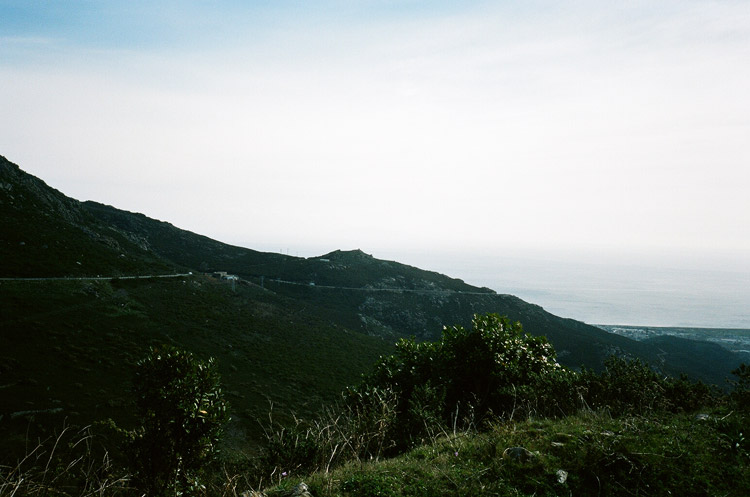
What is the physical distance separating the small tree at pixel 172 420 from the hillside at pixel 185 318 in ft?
41.9

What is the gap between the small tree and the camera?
9.25 m

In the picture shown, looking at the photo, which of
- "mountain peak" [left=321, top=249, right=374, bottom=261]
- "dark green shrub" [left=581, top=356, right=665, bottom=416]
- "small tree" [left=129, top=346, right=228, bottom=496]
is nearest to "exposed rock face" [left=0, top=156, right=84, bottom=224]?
"mountain peak" [left=321, top=249, right=374, bottom=261]

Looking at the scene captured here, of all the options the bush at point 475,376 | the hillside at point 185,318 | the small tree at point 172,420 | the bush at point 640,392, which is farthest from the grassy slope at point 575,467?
the hillside at point 185,318

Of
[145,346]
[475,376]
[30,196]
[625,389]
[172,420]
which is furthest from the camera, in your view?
[30,196]

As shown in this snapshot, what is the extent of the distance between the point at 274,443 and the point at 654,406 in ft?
31.2

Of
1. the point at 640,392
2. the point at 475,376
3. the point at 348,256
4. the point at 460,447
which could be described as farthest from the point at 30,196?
the point at 640,392

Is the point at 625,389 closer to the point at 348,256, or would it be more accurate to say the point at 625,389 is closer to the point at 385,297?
the point at 385,297

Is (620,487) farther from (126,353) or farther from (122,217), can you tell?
(122,217)

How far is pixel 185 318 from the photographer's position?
51219 millimetres

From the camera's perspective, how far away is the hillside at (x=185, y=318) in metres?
29.3

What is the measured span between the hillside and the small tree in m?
12.8

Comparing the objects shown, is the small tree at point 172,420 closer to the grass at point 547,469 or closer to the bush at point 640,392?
the grass at point 547,469

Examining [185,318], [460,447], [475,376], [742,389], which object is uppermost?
[742,389]

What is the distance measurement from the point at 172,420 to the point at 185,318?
4680cm
